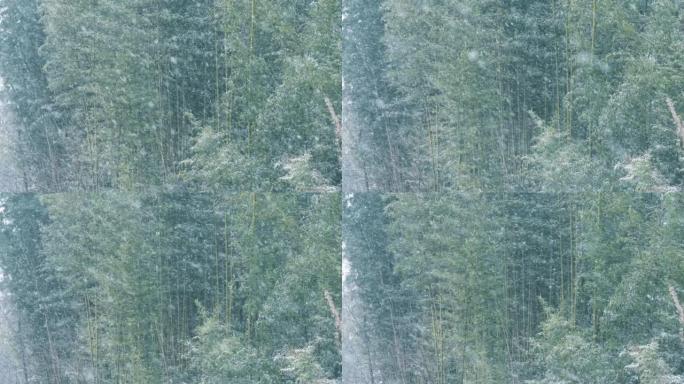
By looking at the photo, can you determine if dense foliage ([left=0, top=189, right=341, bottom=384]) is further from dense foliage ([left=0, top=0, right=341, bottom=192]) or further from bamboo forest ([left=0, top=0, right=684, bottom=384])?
dense foliage ([left=0, top=0, right=341, bottom=192])

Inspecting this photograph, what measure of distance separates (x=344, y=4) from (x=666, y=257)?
6.11 ft

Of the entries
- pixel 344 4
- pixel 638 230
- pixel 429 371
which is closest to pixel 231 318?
pixel 429 371

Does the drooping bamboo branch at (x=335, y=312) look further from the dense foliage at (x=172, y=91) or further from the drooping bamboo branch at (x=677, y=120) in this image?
the drooping bamboo branch at (x=677, y=120)

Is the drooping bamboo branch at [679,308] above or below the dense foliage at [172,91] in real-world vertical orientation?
below

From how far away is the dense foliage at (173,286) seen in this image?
4.19 meters

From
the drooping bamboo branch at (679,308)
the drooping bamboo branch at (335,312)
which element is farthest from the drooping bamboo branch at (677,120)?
the drooping bamboo branch at (335,312)

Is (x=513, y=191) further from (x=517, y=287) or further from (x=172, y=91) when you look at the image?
(x=172, y=91)

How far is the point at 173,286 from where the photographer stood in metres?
4.32

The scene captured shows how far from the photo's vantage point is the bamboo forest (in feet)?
12.8

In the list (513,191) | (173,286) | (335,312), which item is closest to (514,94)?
(513,191)

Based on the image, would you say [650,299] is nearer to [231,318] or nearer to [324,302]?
[324,302]

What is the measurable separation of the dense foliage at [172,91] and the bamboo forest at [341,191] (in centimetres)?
1

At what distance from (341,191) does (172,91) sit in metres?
0.97

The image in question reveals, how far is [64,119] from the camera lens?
4.36m
